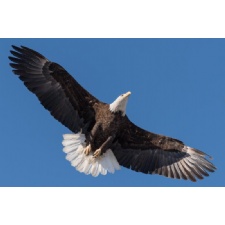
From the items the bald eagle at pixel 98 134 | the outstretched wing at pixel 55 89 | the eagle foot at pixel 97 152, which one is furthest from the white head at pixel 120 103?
the eagle foot at pixel 97 152

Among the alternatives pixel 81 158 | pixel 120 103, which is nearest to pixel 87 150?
pixel 81 158

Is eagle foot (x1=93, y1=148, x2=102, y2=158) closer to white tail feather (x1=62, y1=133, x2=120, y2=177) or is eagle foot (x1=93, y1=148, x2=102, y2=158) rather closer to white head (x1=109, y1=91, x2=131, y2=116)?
white tail feather (x1=62, y1=133, x2=120, y2=177)

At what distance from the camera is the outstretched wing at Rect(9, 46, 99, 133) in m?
10.2

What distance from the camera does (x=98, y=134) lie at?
1027 centimetres

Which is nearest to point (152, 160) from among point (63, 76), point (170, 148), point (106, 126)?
point (170, 148)

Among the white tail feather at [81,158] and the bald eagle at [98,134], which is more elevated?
the bald eagle at [98,134]

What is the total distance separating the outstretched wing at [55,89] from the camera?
401 inches

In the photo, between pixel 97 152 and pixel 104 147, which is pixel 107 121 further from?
pixel 97 152

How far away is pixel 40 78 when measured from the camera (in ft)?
33.6

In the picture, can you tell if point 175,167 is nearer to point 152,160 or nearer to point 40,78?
point 152,160

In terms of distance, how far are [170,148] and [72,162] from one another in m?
1.66

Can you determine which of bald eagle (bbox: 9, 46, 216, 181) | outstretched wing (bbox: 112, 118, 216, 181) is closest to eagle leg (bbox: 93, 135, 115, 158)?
bald eagle (bbox: 9, 46, 216, 181)

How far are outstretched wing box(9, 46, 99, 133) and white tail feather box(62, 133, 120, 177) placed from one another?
17 centimetres

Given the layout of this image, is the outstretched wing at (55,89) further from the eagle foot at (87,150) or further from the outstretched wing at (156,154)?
the outstretched wing at (156,154)
